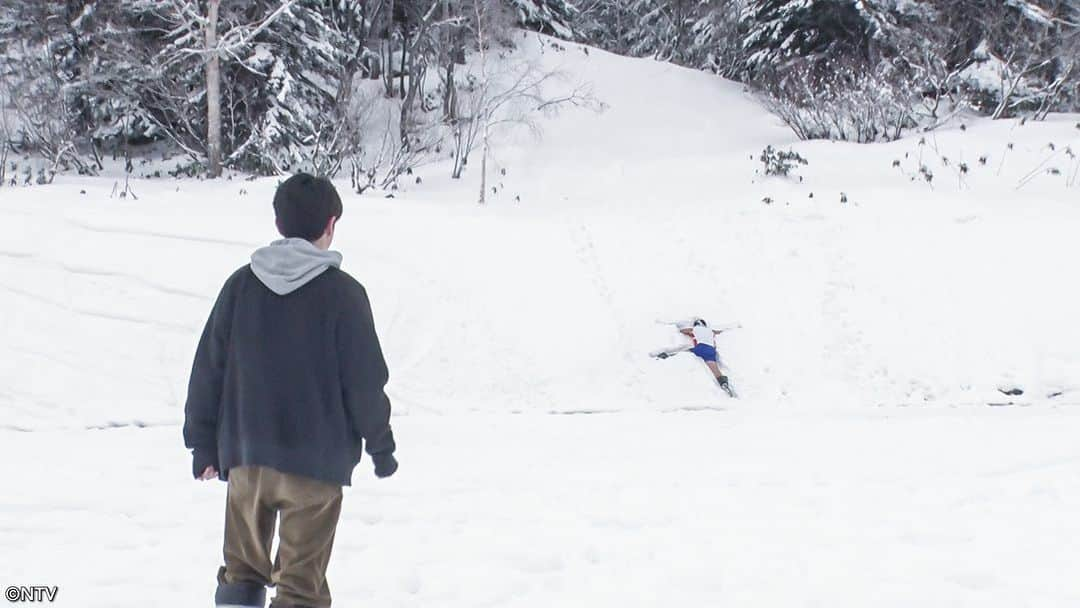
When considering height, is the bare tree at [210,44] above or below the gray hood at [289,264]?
above

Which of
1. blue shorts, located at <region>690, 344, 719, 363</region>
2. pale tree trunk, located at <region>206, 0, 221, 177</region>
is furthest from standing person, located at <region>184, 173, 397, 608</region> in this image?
pale tree trunk, located at <region>206, 0, 221, 177</region>

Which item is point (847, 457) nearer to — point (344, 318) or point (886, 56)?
point (344, 318)

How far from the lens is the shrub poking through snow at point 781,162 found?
12.8m

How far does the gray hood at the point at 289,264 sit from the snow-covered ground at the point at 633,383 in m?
1.55

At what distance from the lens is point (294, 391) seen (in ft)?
8.06

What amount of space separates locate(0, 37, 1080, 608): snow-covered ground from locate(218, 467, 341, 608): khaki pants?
818mm

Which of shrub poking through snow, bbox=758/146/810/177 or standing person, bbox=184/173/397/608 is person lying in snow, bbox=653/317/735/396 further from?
standing person, bbox=184/173/397/608

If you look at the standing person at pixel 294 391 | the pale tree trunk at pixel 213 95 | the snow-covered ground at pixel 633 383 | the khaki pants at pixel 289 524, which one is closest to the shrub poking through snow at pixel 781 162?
the snow-covered ground at pixel 633 383

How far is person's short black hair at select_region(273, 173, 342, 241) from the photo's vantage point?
2.52 metres

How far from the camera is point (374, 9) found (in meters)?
19.1

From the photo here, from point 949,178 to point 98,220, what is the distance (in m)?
11.7

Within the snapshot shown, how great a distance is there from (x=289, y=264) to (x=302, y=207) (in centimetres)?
21

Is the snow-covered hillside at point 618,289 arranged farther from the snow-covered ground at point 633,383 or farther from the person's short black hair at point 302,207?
the person's short black hair at point 302,207

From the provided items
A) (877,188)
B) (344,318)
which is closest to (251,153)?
(877,188)
